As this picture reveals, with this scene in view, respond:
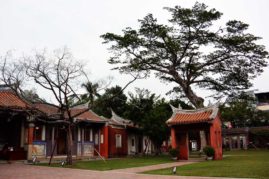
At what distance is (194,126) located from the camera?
24.0 meters

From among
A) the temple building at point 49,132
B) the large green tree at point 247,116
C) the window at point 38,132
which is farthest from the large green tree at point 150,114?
the large green tree at point 247,116

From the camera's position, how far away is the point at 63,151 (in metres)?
26.5

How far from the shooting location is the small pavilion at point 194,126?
2317cm

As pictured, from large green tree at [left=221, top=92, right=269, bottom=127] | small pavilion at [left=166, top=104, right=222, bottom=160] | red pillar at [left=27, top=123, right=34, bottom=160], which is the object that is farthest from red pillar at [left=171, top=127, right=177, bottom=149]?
large green tree at [left=221, top=92, right=269, bottom=127]

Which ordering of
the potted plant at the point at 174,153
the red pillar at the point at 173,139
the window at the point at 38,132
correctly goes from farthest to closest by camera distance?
the red pillar at the point at 173,139, the potted plant at the point at 174,153, the window at the point at 38,132

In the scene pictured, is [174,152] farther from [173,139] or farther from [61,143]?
[61,143]

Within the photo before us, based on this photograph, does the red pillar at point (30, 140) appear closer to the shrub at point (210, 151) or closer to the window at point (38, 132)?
the window at point (38, 132)

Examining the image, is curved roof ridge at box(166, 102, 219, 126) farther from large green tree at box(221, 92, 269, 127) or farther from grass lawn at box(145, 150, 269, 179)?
large green tree at box(221, 92, 269, 127)

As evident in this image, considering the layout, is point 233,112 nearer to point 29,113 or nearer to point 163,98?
point 163,98

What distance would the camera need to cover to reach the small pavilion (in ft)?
76.0

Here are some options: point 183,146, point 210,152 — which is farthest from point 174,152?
point 210,152

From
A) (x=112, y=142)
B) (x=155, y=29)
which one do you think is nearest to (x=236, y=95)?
(x=155, y=29)

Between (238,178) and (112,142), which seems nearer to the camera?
(238,178)

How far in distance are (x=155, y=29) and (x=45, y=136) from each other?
474 inches
